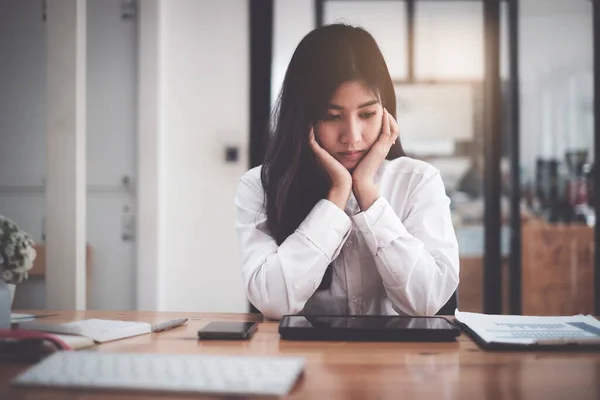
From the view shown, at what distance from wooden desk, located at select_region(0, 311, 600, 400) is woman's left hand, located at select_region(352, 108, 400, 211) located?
1.52 feet

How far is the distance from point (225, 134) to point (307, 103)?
185 cm

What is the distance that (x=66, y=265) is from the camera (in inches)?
80.6

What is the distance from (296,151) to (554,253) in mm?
2922

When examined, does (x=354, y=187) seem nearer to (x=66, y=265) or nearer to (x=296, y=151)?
(x=296, y=151)

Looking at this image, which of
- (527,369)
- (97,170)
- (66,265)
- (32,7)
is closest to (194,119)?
(97,170)

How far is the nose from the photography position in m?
1.44

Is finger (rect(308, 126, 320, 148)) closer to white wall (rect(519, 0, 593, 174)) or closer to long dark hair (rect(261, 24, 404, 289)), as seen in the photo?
long dark hair (rect(261, 24, 404, 289))

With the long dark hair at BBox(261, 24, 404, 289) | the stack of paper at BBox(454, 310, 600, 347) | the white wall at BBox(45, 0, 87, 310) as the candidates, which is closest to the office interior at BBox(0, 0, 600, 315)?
the white wall at BBox(45, 0, 87, 310)

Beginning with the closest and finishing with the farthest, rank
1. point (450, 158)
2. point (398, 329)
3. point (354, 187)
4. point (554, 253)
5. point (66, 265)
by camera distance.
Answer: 1. point (398, 329)
2. point (354, 187)
3. point (66, 265)
4. point (554, 253)
5. point (450, 158)

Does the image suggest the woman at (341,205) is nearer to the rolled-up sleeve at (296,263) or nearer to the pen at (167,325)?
the rolled-up sleeve at (296,263)

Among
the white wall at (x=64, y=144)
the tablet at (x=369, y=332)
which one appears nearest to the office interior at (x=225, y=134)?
the white wall at (x=64, y=144)

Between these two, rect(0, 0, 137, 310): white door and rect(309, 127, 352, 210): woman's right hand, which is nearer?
rect(309, 127, 352, 210): woman's right hand

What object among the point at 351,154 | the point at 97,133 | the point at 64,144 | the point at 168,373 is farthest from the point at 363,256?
the point at 97,133

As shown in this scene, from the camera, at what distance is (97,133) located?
3064mm
